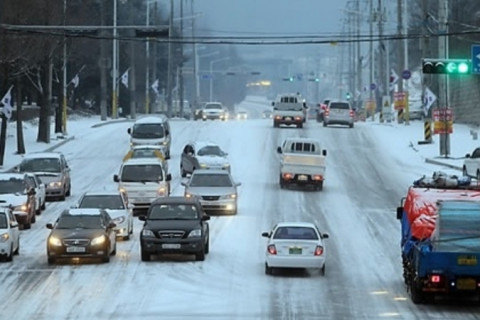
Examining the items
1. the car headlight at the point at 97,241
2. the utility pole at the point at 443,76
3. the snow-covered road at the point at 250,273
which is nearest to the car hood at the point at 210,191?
the snow-covered road at the point at 250,273

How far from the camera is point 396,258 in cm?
3619

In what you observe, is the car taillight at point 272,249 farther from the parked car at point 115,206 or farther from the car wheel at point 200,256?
the parked car at point 115,206

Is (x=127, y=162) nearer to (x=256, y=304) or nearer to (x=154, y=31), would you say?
(x=154, y=31)

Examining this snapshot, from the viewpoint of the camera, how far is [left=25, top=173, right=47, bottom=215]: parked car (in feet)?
148

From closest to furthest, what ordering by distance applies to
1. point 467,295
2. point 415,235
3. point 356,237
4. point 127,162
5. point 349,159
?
1. point 467,295
2. point 415,235
3. point 356,237
4. point 127,162
5. point 349,159

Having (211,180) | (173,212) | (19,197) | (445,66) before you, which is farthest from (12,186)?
(445,66)

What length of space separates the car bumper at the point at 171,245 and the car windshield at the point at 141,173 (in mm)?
13174

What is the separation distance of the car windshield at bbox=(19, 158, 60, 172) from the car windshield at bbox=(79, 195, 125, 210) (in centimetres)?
1075

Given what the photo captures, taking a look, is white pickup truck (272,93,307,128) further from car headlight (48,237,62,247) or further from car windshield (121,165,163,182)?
car headlight (48,237,62,247)

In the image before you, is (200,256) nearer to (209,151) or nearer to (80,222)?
(80,222)

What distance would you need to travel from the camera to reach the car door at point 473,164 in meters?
52.9

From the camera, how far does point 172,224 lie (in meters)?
34.7

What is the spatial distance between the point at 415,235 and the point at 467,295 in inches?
95.0

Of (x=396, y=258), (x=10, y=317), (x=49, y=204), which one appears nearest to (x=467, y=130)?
(x=49, y=204)
